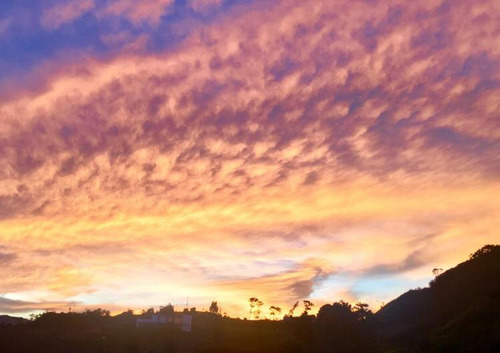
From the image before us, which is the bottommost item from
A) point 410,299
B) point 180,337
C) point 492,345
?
point 492,345

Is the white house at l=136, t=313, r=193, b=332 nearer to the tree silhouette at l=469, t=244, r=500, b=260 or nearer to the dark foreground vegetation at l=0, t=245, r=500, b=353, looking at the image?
the dark foreground vegetation at l=0, t=245, r=500, b=353

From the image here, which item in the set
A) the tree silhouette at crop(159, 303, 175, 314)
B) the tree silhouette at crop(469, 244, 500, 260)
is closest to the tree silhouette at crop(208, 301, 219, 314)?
the tree silhouette at crop(159, 303, 175, 314)

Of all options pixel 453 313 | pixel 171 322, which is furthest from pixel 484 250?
pixel 171 322

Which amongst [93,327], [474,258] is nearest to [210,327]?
[93,327]

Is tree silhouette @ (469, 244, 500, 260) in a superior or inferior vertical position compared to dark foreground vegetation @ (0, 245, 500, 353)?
superior

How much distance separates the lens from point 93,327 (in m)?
70.9

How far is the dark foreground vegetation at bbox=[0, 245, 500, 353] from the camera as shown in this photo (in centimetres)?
5488

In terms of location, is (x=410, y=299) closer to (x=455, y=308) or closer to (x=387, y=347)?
(x=455, y=308)

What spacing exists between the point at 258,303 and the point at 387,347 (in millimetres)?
42143

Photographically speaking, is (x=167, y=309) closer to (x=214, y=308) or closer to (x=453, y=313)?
(x=214, y=308)

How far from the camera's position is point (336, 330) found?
224 ft

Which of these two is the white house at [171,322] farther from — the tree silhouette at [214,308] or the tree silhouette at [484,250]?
the tree silhouette at [484,250]

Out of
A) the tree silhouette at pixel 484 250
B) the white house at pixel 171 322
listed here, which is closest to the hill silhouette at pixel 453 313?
the tree silhouette at pixel 484 250

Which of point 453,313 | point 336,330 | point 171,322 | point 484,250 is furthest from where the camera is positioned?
point 484,250
